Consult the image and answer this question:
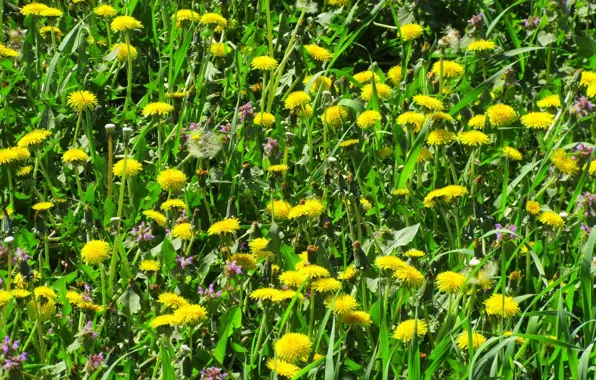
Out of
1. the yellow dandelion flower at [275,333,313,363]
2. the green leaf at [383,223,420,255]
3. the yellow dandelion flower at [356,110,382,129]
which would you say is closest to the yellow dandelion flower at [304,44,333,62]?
the yellow dandelion flower at [356,110,382,129]

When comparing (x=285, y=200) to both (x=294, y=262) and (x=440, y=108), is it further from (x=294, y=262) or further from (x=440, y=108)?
(x=440, y=108)

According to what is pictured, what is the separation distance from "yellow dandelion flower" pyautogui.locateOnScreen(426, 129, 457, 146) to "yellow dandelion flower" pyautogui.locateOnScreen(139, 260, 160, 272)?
2.76ft

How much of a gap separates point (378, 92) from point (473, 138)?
17.6 inches

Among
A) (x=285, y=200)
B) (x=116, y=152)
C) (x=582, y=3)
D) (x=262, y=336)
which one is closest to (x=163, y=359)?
(x=262, y=336)

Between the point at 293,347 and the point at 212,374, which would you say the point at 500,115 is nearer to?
the point at 293,347

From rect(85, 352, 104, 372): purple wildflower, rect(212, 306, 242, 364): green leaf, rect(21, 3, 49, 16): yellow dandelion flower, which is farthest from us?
rect(21, 3, 49, 16): yellow dandelion flower

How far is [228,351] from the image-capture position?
8.12 feet

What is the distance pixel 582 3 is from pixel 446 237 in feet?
4.79

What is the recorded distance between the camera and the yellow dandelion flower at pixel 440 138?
2.86 meters

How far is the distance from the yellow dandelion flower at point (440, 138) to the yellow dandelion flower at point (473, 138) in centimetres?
4

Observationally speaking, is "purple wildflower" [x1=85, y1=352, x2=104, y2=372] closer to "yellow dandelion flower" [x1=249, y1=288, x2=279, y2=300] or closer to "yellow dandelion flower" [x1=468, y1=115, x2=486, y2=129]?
"yellow dandelion flower" [x1=249, y1=288, x2=279, y2=300]

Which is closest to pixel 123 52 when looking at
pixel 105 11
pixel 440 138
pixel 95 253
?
pixel 105 11

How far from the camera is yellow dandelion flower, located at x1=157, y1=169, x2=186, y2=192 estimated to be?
2773 millimetres

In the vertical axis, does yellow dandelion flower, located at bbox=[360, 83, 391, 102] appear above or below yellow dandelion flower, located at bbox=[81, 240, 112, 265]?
above
